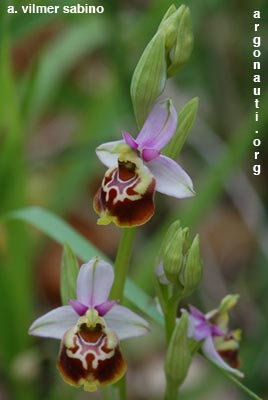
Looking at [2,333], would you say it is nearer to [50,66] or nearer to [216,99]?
[50,66]

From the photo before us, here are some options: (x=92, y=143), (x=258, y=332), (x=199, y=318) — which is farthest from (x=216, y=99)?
(x=199, y=318)

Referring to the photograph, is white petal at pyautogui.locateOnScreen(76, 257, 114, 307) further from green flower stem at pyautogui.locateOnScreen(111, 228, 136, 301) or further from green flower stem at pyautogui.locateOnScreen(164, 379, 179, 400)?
green flower stem at pyautogui.locateOnScreen(164, 379, 179, 400)

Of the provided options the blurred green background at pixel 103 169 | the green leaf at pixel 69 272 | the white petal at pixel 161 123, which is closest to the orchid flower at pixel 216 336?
the green leaf at pixel 69 272

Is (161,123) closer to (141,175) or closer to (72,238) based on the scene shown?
(141,175)

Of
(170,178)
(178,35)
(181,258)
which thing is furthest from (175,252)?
(178,35)

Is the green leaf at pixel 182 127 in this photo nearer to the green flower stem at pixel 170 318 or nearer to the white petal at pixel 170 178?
the white petal at pixel 170 178

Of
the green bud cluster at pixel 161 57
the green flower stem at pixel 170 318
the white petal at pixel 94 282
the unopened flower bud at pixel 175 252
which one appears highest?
the green bud cluster at pixel 161 57
